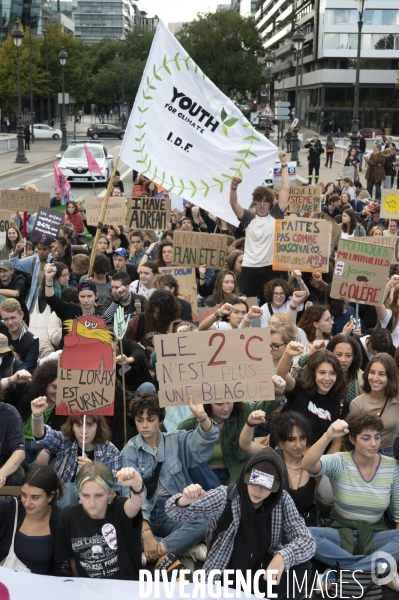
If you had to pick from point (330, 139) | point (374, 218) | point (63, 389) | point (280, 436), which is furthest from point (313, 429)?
point (330, 139)

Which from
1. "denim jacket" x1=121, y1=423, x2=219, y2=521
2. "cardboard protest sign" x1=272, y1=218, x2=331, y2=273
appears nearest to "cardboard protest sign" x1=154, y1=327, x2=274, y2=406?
"denim jacket" x1=121, y1=423, x2=219, y2=521

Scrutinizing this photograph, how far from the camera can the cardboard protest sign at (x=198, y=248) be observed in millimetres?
9602

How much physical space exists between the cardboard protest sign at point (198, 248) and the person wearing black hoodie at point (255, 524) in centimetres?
555

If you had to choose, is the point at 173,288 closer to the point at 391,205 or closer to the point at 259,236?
the point at 259,236

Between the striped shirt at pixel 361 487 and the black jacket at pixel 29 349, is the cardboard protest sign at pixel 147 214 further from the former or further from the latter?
the striped shirt at pixel 361 487

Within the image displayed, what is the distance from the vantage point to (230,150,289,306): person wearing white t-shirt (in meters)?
8.84

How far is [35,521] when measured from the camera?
450 cm

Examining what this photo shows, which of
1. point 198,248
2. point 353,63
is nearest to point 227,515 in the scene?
point 198,248

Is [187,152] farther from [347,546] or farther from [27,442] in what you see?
[347,546]

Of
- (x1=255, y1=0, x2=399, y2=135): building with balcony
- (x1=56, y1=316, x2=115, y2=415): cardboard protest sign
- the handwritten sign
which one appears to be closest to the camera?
(x1=56, y1=316, x2=115, y2=415): cardboard protest sign

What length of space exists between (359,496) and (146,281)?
12.9 ft

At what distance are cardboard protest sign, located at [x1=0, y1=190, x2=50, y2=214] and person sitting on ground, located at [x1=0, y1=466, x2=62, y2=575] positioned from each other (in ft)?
26.5

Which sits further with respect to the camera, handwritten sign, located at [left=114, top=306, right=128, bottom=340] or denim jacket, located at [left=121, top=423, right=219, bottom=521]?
handwritten sign, located at [left=114, top=306, right=128, bottom=340]

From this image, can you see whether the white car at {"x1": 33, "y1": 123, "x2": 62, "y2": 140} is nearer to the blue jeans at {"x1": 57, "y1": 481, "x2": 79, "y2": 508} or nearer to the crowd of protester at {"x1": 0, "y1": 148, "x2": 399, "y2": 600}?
the crowd of protester at {"x1": 0, "y1": 148, "x2": 399, "y2": 600}
